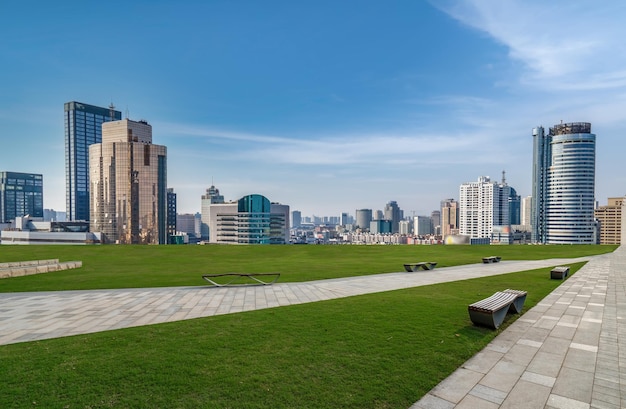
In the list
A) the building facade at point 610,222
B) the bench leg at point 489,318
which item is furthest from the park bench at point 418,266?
the building facade at point 610,222

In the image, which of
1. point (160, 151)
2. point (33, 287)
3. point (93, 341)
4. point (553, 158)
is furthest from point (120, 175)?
point (553, 158)

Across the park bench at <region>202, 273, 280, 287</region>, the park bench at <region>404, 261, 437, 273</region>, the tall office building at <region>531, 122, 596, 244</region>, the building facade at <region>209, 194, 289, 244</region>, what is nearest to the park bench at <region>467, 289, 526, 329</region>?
the park bench at <region>202, 273, 280, 287</region>

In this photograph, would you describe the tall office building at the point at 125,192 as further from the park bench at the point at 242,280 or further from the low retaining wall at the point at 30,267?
the park bench at the point at 242,280

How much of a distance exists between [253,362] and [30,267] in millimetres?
20703

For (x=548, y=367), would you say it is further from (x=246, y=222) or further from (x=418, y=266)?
(x=246, y=222)

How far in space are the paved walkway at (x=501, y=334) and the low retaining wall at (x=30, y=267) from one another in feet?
21.4

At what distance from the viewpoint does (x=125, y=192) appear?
540 feet

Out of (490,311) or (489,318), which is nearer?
(490,311)

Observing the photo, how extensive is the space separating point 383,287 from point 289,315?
6.59 metres

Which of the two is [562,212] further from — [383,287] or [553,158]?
[383,287]

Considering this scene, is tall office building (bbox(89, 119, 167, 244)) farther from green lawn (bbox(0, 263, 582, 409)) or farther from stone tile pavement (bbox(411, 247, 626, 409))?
stone tile pavement (bbox(411, 247, 626, 409))

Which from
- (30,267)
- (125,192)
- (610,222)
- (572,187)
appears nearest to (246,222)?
(125,192)

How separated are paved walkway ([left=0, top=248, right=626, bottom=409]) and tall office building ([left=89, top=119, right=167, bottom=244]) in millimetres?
168708

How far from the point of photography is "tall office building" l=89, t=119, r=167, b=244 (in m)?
165
